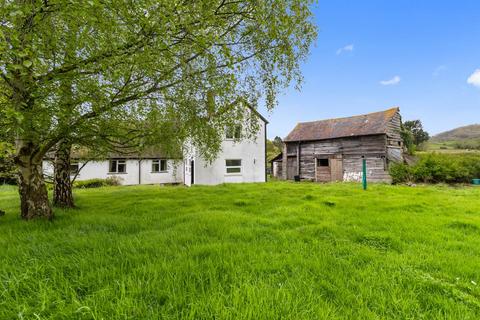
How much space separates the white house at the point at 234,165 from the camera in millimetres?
18094

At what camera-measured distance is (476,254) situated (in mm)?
3750

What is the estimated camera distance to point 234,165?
19.2 meters

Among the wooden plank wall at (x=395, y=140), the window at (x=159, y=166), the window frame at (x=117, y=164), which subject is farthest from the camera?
the window at (x=159, y=166)

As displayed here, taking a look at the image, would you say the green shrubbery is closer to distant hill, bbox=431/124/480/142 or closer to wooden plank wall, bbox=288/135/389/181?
wooden plank wall, bbox=288/135/389/181

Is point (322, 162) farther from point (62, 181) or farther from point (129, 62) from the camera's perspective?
point (129, 62)

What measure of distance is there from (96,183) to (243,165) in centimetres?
1364

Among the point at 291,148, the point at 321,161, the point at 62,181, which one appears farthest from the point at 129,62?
the point at 291,148

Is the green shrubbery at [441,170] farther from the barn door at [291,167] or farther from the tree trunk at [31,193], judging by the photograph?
the tree trunk at [31,193]

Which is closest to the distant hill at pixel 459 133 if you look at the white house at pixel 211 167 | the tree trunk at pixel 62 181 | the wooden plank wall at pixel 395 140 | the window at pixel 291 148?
the wooden plank wall at pixel 395 140

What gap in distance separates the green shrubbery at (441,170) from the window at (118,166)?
81.7 feet

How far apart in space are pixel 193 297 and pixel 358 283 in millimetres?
1840

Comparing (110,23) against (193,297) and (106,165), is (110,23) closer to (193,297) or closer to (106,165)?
(193,297)

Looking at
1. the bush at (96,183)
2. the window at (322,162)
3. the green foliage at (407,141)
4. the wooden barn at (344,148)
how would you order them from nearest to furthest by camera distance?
the bush at (96,183) → the wooden barn at (344,148) → the green foliage at (407,141) → the window at (322,162)

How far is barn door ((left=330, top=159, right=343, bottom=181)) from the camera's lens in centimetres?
2289
